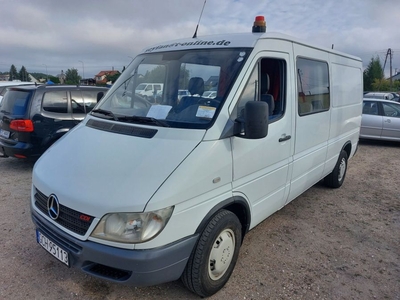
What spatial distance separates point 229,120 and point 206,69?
684 millimetres

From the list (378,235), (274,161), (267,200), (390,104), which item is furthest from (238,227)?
(390,104)

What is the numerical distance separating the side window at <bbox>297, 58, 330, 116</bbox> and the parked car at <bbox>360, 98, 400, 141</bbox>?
6758 mm

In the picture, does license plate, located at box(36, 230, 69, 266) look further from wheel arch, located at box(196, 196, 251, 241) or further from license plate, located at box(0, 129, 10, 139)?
license plate, located at box(0, 129, 10, 139)

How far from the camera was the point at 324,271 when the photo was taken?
337 centimetres

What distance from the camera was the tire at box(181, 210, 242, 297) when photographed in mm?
2635

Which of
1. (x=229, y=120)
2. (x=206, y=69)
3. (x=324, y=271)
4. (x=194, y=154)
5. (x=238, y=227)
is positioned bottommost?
(x=324, y=271)

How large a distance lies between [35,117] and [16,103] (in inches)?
24.4

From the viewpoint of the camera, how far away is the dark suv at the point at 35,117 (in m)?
6.29

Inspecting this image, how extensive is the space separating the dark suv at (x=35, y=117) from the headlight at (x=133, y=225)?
4771 millimetres

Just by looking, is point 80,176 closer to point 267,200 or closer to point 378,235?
point 267,200

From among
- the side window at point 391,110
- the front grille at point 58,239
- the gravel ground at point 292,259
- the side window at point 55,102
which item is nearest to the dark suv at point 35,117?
the side window at point 55,102

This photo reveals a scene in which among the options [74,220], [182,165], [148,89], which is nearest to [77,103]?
[148,89]

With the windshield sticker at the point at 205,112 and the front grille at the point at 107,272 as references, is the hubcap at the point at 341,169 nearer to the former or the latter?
the windshield sticker at the point at 205,112

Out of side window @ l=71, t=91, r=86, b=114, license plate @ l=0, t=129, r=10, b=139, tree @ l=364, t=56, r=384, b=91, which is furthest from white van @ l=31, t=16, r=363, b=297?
tree @ l=364, t=56, r=384, b=91
